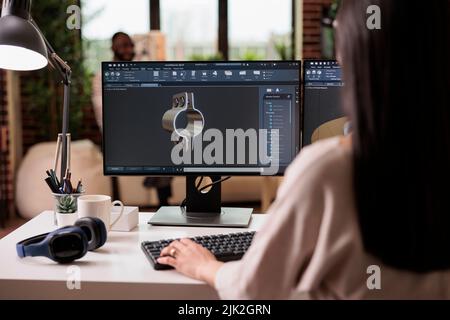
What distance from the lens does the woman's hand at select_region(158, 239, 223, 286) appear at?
113 centimetres

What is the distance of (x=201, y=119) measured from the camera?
165cm

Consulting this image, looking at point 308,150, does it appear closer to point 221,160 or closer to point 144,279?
point 144,279

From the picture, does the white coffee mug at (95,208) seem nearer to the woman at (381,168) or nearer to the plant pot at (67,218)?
the plant pot at (67,218)

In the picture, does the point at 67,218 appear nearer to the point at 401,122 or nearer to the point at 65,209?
the point at 65,209

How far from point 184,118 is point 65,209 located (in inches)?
16.2

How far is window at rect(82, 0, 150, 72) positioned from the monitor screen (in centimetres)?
369

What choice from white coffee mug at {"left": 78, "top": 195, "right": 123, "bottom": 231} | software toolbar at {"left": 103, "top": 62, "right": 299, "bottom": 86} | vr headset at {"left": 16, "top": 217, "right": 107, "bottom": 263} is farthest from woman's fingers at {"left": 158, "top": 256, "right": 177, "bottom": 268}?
software toolbar at {"left": 103, "top": 62, "right": 299, "bottom": 86}

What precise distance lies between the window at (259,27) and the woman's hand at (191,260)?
453 cm

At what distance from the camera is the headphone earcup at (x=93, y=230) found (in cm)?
132

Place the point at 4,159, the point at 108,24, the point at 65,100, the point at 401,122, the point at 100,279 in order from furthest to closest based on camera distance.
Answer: the point at 108,24 < the point at 4,159 < the point at 65,100 < the point at 100,279 < the point at 401,122

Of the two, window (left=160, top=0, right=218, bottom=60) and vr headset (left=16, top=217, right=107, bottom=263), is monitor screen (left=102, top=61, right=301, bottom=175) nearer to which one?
vr headset (left=16, top=217, right=107, bottom=263)

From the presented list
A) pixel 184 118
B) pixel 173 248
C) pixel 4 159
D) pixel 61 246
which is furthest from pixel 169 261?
pixel 4 159

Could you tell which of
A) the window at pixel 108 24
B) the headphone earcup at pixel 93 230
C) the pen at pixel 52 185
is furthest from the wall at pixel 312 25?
the headphone earcup at pixel 93 230

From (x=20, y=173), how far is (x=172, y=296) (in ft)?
11.6
